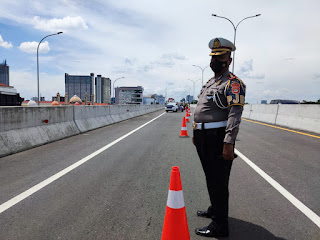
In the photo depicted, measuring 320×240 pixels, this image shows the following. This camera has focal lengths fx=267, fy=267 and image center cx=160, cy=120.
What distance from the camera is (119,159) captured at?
21.8ft

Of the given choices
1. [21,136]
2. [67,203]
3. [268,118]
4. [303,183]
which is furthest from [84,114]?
[268,118]

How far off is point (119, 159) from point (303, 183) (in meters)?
4.03

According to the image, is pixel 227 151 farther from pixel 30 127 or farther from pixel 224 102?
pixel 30 127

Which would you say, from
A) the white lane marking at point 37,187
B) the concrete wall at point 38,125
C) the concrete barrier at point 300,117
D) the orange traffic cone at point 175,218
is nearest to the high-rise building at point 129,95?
the concrete barrier at point 300,117

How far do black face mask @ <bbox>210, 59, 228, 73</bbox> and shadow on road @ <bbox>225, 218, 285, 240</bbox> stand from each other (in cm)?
188

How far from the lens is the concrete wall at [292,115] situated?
13.2 metres

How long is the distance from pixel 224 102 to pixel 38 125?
7603 mm

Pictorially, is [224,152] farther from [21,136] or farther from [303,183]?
[21,136]

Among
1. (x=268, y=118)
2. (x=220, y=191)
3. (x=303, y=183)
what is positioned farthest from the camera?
(x=268, y=118)

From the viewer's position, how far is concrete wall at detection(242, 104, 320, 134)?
43.3ft

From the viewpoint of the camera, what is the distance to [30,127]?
841 cm

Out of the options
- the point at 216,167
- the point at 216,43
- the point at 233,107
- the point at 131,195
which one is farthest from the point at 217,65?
the point at 131,195

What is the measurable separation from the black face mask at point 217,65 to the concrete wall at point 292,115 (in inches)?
462

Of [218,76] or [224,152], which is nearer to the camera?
[224,152]
